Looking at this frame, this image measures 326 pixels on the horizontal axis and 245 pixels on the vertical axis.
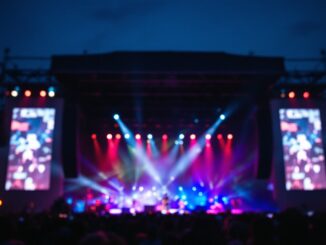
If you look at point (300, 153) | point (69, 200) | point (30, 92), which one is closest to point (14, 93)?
point (30, 92)

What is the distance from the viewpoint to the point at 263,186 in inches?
571

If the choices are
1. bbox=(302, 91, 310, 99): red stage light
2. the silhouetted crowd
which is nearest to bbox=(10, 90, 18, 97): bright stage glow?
the silhouetted crowd

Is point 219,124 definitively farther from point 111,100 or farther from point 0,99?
point 0,99

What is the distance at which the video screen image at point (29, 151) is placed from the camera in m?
12.6

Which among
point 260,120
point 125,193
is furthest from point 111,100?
point 260,120

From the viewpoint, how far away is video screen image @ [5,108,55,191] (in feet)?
41.3

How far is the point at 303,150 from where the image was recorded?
42.1ft

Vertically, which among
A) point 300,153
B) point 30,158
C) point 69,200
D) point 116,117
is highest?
point 116,117

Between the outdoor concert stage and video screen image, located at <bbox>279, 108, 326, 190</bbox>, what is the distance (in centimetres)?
4

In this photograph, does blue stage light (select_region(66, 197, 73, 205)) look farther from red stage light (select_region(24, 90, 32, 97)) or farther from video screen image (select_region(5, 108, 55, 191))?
red stage light (select_region(24, 90, 32, 97))

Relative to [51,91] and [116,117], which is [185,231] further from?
[116,117]

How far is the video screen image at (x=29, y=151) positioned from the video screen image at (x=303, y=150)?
885 centimetres

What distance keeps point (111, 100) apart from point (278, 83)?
273 inches

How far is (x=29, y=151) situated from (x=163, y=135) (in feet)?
23.1
